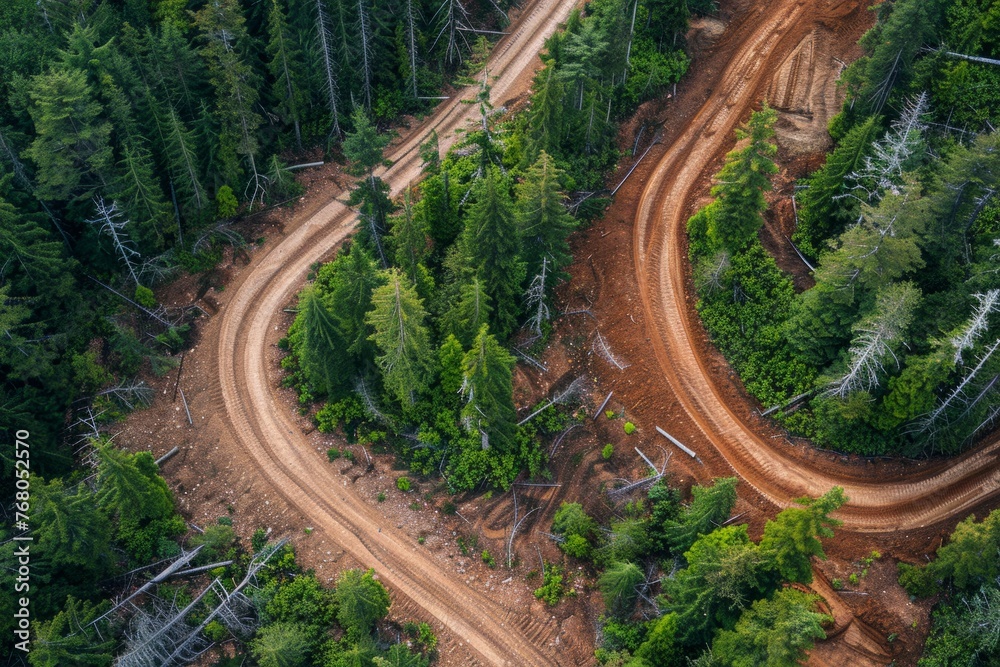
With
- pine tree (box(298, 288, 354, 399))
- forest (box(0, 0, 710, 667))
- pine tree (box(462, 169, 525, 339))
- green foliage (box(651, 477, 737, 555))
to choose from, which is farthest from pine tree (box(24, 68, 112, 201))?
green foliage (box(651, 477, 737, 555))

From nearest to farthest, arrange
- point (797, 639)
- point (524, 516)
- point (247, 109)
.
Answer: point (797, 639)
point (524, 516)
point (247, 109)

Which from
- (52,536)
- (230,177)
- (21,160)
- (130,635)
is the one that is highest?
(21,160)

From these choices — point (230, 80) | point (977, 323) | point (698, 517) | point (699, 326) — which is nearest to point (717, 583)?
point (698, 517)

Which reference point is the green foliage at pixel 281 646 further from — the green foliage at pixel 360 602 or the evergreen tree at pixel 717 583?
the evergreen tree at pixel 717 583

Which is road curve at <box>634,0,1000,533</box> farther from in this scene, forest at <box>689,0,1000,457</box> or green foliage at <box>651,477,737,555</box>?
green foliage at <box>651,477,737,555</box>

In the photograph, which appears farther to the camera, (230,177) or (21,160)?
(230,177)

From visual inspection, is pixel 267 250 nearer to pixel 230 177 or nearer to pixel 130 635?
pixel 230 177

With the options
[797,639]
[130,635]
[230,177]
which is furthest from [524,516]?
[230,177]
